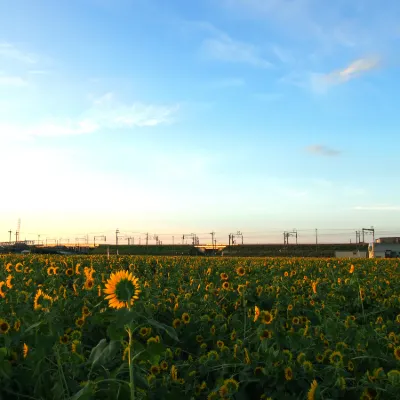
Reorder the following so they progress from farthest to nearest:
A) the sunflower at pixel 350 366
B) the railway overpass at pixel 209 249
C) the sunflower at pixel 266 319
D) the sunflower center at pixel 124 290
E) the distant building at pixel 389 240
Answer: the distant building at pixel 389 240 < the railway overpass at pixel 209 249 < the sunflower at pixel 266 319 < the sunflower at pixel 350 366 < the sunflower center at pixel 124 290

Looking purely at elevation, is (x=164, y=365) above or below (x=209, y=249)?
below

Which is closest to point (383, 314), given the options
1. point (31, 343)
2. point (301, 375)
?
point (301, 375)

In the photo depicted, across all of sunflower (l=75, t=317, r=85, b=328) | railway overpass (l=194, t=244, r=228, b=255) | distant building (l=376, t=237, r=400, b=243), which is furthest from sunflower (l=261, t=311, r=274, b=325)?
distant building (l=376, t=237, r=400, b=243)

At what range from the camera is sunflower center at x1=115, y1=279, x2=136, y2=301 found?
1743 millimetres

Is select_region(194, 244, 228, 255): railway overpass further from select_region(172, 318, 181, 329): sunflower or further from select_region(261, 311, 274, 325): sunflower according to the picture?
select_region(261, 311, 274, 325): sunflower

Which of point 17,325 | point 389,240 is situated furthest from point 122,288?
point 389,240

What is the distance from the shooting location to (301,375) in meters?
2.69

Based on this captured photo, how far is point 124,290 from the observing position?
1.75 meters

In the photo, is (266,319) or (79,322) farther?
(79,322)

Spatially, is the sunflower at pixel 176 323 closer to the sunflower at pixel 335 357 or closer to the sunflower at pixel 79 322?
the sunflower at pixel 79 322

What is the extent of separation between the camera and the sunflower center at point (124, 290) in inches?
68.6

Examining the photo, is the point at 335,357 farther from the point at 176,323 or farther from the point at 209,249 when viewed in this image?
the point at 209,249

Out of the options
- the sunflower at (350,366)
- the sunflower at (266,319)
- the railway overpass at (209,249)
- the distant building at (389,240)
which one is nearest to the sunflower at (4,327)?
the sunflower at (266,319)

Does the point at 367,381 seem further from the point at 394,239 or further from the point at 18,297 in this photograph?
the point at 394,239
